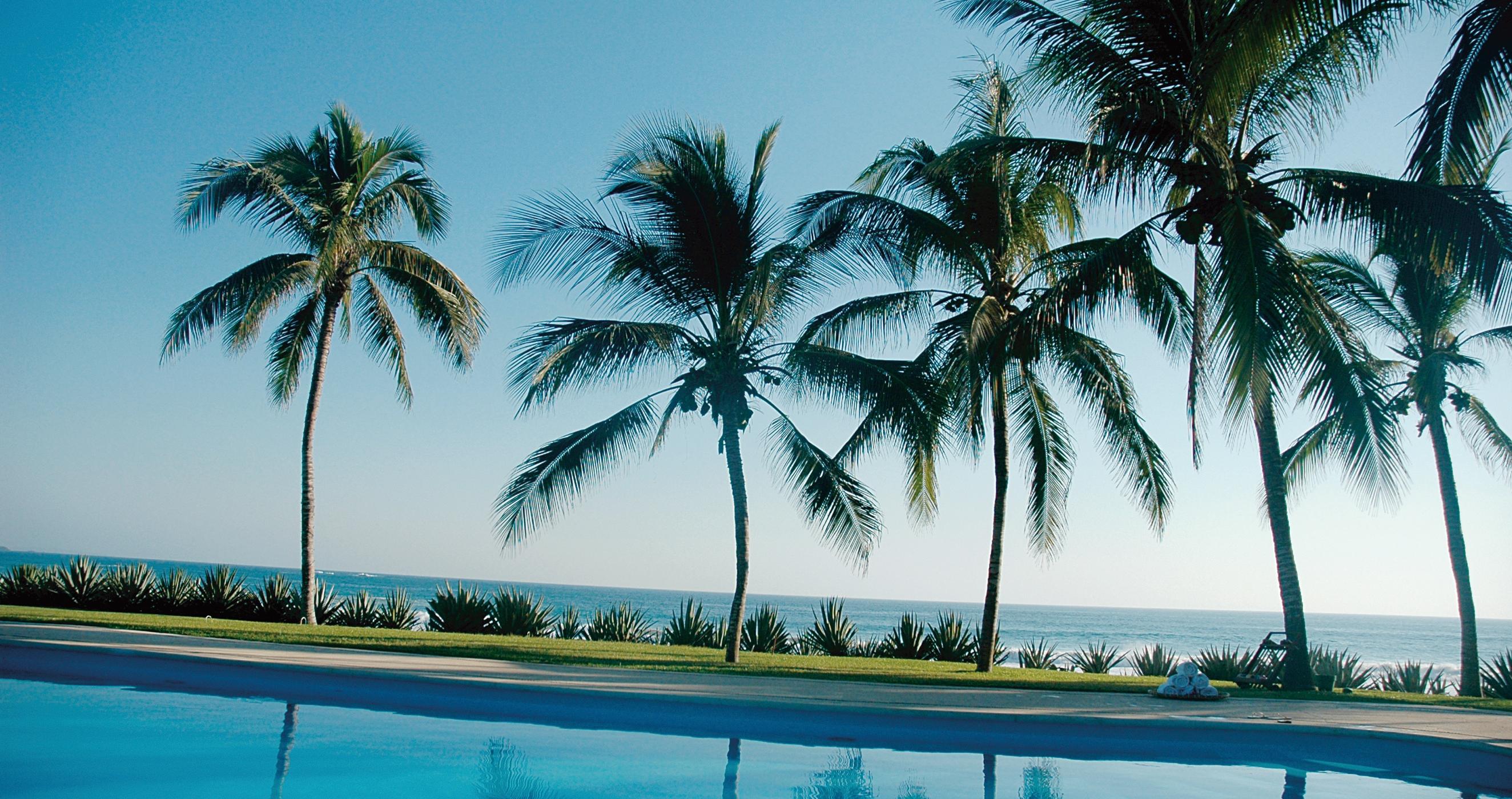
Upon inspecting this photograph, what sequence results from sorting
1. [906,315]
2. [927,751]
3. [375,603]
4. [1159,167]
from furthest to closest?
[375,603], [906,315], [1159,167], [927,751]

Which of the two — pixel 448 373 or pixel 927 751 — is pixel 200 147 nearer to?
pixel 448 373

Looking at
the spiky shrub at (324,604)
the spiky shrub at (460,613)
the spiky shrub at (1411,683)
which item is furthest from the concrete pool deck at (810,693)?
the spiky shrub at (324,604)

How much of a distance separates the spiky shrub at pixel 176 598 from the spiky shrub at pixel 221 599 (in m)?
0.08

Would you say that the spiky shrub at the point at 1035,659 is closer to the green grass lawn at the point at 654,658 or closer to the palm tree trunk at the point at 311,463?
the green grass lawn at the point at 654,658

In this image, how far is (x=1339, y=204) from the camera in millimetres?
8984

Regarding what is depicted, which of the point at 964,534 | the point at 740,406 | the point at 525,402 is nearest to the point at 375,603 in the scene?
the point at 525,402

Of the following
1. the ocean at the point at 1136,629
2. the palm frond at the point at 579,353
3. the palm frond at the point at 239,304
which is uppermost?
the palm frond at the point at 239,304

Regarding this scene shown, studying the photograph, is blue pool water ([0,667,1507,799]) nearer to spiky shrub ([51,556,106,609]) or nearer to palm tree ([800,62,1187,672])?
palm tree ([800,62,1187,672])

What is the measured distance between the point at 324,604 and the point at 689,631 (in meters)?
6.20

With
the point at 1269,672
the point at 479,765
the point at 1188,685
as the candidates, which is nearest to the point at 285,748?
the point at 479,765

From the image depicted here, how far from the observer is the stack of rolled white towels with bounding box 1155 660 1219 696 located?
8.19 metres

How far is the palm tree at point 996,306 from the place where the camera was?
10414mm

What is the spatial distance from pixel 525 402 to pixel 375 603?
25.7ft

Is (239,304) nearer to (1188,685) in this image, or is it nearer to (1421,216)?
(1188,685)
